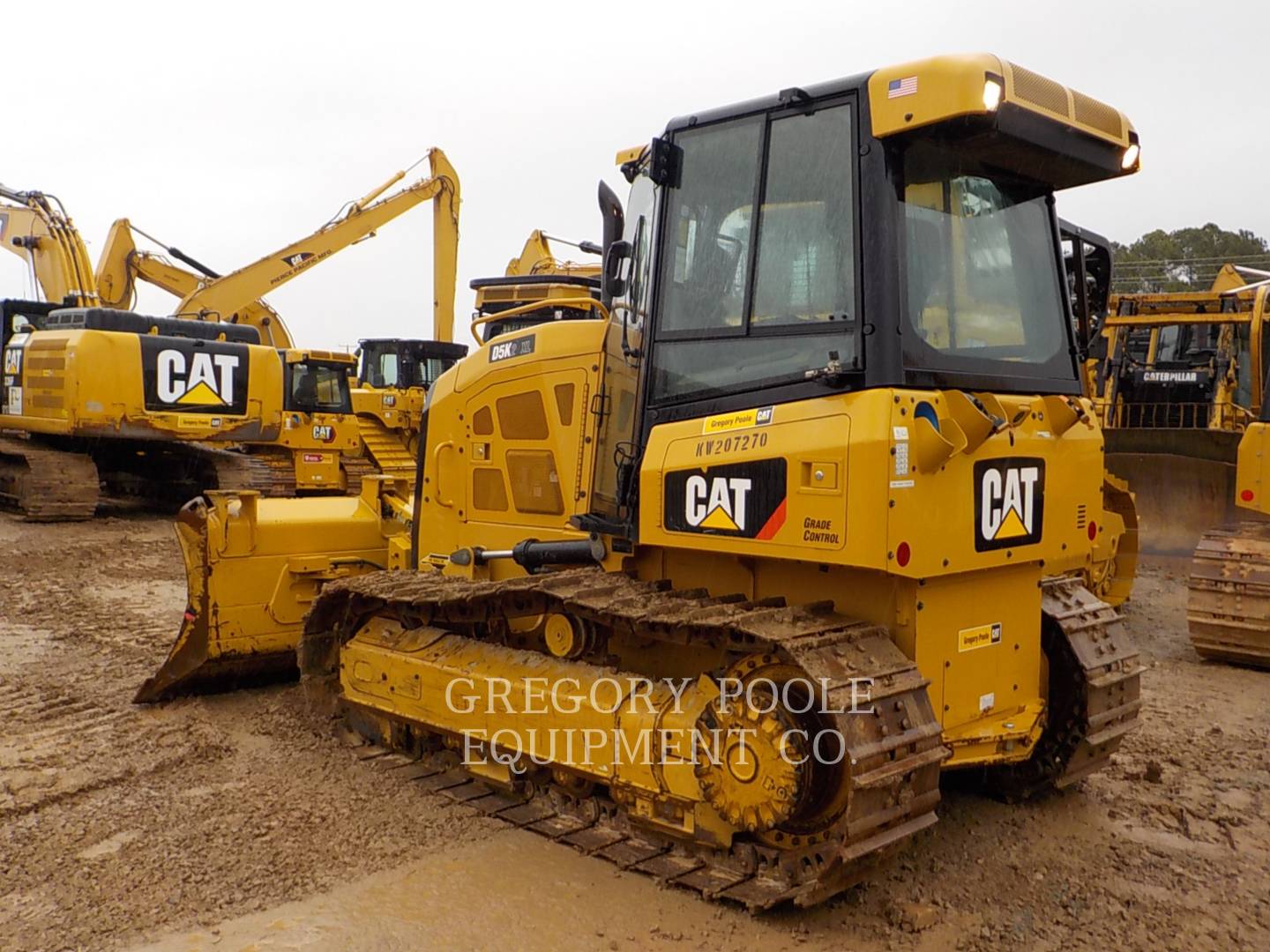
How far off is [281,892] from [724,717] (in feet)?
5.40

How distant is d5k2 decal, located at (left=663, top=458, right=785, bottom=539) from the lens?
3.72 m

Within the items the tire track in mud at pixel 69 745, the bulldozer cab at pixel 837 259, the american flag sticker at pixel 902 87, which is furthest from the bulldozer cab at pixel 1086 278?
the tire track in mud at pixel 69 745

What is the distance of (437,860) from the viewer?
4.05 metres

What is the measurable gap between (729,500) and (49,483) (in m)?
11.5

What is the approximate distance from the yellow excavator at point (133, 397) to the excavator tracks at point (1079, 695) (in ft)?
38.4

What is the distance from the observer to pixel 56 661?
274 inches

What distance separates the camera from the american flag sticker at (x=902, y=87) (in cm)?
352

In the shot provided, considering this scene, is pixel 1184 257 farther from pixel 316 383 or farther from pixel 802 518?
pixel 802 518

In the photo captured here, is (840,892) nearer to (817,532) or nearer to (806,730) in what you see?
(806,730)

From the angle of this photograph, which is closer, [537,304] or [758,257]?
[758,257]

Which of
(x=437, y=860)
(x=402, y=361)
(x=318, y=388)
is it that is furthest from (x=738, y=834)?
(x=402, y=361)

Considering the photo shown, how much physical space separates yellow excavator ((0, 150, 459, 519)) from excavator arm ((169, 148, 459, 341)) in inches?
20.5

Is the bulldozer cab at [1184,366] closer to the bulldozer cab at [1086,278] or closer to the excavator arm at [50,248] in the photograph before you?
→ the bulldozer cab at [1086,278]

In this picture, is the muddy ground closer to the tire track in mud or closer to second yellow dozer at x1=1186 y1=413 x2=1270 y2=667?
the tire track in mud
